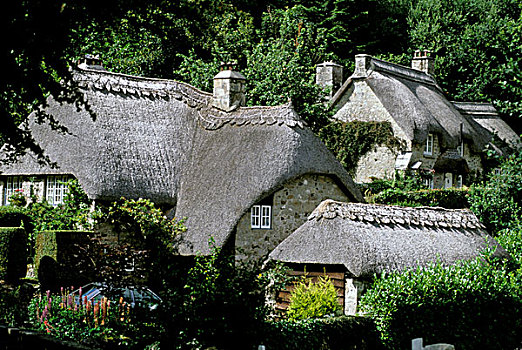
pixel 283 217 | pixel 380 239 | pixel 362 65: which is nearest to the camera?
pixel 380 239

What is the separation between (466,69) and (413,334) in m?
31.6

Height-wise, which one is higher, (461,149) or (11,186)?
(461,149)

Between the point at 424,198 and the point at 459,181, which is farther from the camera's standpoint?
the point at 459,181

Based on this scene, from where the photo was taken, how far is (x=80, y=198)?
2067 centimetres

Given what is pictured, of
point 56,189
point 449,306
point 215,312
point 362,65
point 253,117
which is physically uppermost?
point 362,65

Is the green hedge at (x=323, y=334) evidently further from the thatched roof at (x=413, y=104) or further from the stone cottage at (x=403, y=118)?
the thatched roof at (x=413, y=104)

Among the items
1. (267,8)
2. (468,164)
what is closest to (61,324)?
(468,164)

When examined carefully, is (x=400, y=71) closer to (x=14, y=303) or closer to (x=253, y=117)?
(x=253, y=117)

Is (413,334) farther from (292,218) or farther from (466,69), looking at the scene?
(466,69)

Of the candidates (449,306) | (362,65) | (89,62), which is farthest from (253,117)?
(362,65)

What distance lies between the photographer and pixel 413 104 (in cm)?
3120

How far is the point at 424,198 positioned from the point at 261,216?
8.38 m

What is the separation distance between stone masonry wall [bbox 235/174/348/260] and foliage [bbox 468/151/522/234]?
189 inches

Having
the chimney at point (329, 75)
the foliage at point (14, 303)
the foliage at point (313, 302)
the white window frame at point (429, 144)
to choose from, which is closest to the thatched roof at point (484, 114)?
the white window frame at point (429, 144)
